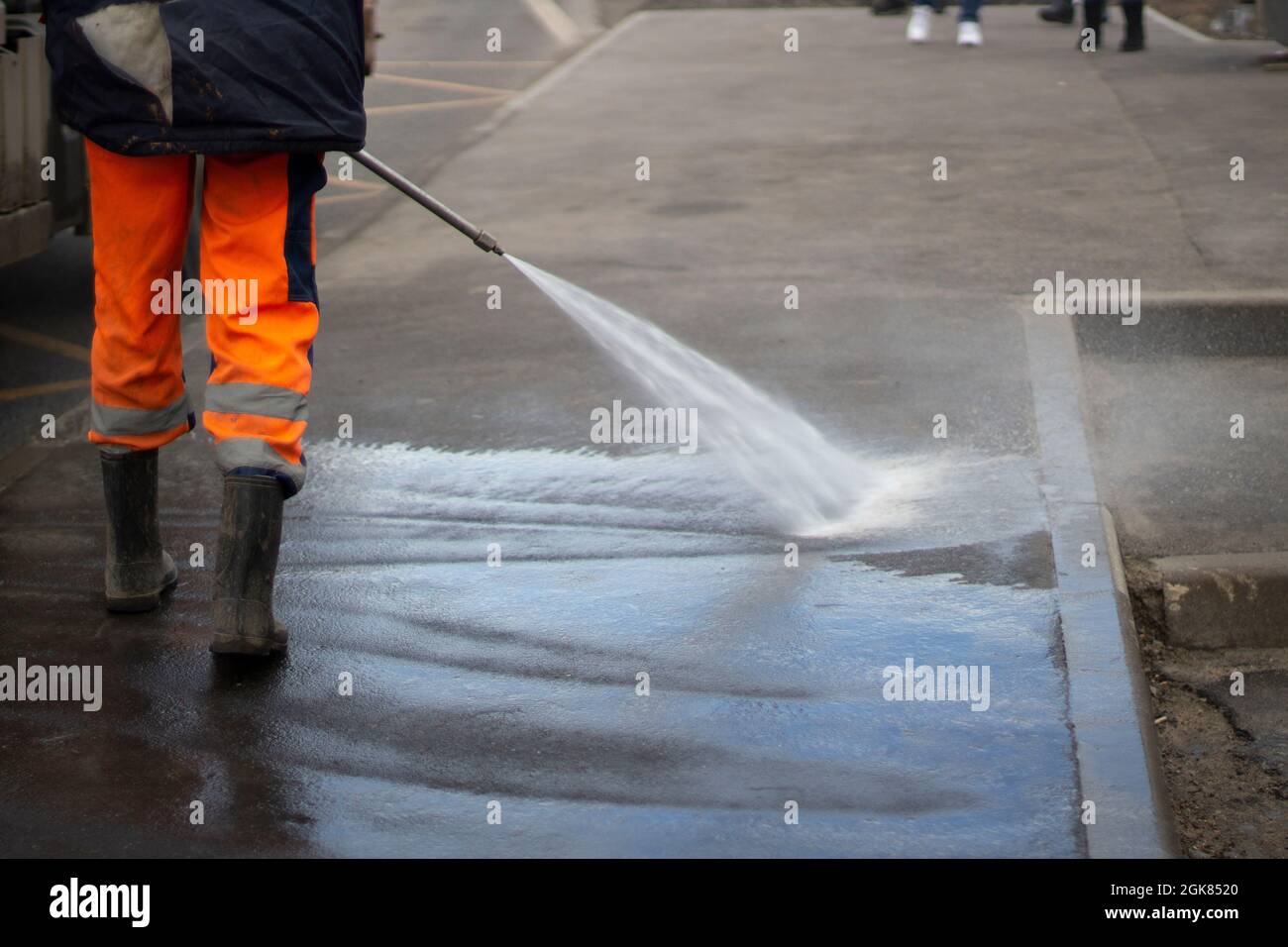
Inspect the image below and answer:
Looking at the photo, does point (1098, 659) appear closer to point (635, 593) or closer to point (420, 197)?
point (635, 593)

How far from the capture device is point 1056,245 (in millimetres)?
7219

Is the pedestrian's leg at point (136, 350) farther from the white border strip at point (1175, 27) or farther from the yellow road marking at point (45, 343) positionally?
the white border strip at point (1175, 27)

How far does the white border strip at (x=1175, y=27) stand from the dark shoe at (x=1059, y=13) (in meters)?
0.82

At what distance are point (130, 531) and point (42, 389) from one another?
252 cm

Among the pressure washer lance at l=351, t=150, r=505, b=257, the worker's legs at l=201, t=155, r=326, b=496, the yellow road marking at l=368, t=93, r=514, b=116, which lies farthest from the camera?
the yellow road marking at l=368, t=93, r=514, b=116

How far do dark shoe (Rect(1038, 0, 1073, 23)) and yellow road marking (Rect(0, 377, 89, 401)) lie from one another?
37.7 ft

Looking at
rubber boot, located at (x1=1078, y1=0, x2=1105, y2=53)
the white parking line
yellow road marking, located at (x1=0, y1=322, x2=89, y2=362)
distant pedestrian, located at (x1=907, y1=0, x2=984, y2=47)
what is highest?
yellow road marking, located at (x1=0, y1=322, x2=89, y2=362)

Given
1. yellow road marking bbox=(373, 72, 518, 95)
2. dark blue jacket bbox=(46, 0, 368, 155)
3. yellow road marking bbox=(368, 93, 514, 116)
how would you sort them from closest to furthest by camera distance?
dark blue jacket bbox=(46, 0, 368, 155)
yellow road marking bbox=(368, 93, 514, 116)
yellow road marking bbox=(373, 72, 518, 95)

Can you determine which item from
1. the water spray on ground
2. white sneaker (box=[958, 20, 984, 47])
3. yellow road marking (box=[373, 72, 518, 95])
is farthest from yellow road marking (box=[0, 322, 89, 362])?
white sneaker (box=[958, 20, 984, 47])

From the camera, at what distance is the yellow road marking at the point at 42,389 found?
6.27m

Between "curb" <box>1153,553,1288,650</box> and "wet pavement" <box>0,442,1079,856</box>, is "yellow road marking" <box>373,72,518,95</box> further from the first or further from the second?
"curb" <box>1153,553,1288,650</box>

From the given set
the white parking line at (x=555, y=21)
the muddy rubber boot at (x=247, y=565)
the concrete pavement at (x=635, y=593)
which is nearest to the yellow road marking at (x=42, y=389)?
the concrete pavement at (x=635, y=593)

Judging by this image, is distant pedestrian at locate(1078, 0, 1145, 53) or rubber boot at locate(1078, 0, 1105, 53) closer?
distant pedestrian at locate(1078, 0, 1145, 53)

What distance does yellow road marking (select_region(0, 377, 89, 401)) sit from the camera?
20.6 ft
